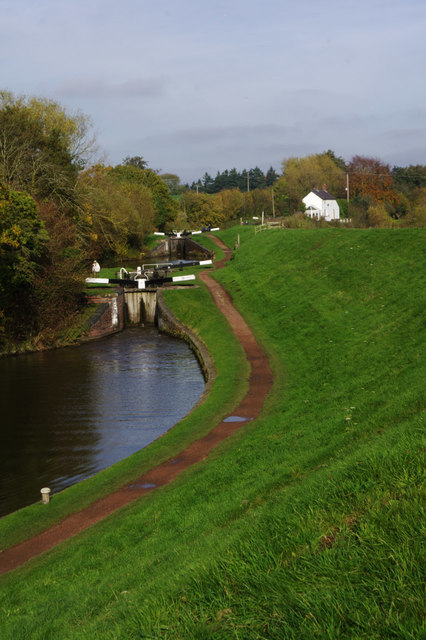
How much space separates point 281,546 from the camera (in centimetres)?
769

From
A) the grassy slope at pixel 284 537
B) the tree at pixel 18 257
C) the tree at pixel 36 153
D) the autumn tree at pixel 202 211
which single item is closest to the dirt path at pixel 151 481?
the grassy slope at pixel 284 537

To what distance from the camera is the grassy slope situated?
5992mm

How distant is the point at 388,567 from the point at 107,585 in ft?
20.5

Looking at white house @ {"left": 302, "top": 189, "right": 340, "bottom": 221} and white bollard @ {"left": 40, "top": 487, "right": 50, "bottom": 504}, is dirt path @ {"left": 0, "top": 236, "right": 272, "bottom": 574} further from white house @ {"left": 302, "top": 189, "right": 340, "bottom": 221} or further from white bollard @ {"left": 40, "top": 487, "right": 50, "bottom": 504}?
white house @ {"left": 302, "top": 189, "right": 340, "bottom": 221}

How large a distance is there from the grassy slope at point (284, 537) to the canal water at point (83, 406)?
221 inches

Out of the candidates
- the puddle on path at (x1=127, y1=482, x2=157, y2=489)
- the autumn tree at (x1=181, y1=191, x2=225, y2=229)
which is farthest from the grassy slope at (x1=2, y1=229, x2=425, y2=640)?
the autumn tree at (x1=181, y1=191, x2=225, y2=229)

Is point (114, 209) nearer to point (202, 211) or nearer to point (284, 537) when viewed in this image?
point (284, 537)

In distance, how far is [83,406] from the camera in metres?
28.7

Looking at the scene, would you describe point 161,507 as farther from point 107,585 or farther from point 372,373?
point 372,373

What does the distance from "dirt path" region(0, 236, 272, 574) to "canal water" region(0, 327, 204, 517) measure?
3.47m

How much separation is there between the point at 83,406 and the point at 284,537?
2212 centimetres

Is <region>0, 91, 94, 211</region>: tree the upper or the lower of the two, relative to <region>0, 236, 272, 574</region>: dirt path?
upper

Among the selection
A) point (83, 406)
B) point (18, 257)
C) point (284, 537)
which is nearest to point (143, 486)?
point (284, 537)

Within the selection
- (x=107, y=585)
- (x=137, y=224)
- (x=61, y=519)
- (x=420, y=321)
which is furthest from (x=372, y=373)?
(x=137, y=224)
